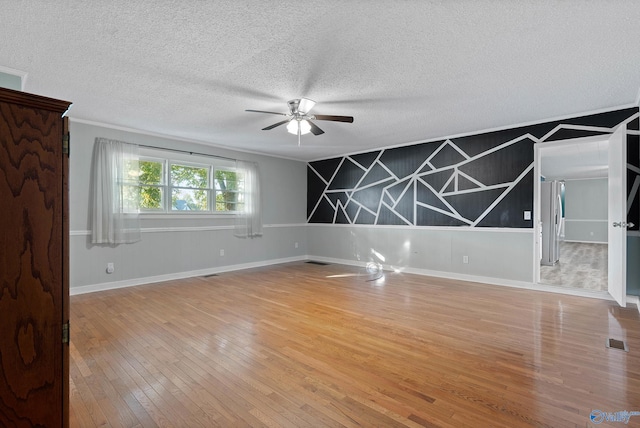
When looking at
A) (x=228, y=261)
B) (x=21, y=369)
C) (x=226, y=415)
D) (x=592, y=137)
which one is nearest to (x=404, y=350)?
(x=226, y=415)

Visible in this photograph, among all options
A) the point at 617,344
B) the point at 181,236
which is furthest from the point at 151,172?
the point at 617,344

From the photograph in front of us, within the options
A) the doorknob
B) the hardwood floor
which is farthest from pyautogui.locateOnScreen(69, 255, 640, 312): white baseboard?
the doorknob

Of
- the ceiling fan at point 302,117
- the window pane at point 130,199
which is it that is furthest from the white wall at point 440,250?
the window pane at point 130,199

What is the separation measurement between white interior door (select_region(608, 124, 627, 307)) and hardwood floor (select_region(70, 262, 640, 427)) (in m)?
0.33

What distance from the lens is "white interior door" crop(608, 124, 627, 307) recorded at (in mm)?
3406

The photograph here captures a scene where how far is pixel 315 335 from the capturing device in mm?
2895

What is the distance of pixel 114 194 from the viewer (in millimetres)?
4719

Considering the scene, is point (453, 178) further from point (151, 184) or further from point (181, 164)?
point (151, 184)

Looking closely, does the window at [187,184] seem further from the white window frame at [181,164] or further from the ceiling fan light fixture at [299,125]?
Result: the ceiling fan light fixture at [299,125]

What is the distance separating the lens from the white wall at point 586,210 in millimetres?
10414

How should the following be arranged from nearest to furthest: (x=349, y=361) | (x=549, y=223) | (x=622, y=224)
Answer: (x=349, y=361) → (x=622, y=224) → (x=549, y=223)

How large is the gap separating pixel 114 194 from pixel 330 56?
403 cm

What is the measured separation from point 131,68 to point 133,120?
1.91 meters

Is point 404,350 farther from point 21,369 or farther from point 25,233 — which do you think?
point 25,233
